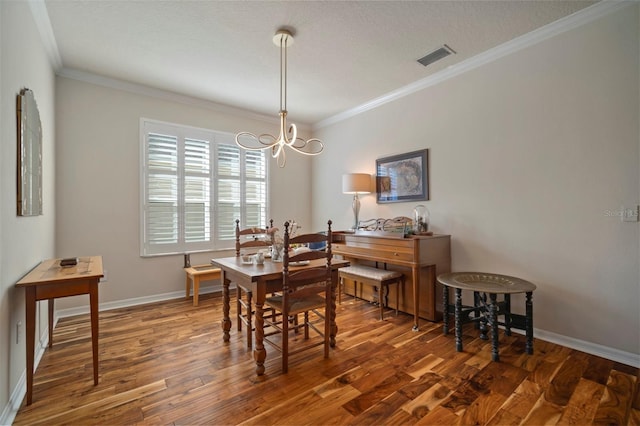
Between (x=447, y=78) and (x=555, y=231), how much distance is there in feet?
6.50

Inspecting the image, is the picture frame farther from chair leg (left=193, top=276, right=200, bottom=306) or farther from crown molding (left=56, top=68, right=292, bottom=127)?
chair leg (left=193, top=276, right=200, bottom=306)

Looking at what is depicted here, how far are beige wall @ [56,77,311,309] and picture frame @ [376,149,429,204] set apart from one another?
2.86m

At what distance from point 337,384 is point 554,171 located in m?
2.58

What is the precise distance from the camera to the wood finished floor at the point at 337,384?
66.8 inches

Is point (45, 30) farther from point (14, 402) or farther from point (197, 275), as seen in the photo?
point (14, 402)

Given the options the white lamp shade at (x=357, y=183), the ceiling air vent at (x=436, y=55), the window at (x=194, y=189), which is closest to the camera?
the ceiling air vent at (x=436, y=55)

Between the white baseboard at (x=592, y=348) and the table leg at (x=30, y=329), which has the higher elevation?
the table leg at (x=30, y=329)

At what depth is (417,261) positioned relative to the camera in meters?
2.95

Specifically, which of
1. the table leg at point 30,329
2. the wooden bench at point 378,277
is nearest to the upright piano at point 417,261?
the wooden bench at point 378,277

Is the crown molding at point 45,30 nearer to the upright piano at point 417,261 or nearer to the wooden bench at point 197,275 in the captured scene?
the wooden bench at point 197,275

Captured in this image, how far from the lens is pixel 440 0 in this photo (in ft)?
7.25

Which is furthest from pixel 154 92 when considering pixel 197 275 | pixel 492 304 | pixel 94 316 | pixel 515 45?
pixel 492 304

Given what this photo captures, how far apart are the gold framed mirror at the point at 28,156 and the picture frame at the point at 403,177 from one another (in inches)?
141

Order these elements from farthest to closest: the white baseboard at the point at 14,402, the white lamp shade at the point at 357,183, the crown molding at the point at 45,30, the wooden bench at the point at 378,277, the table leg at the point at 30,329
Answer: the white lamp shade at the point at 357,183, the wooden bench at the point at 378,277, the crown molding at the point at 45,30, the table leg at the point at 30,329, the white baseboard at the point at 14,402
